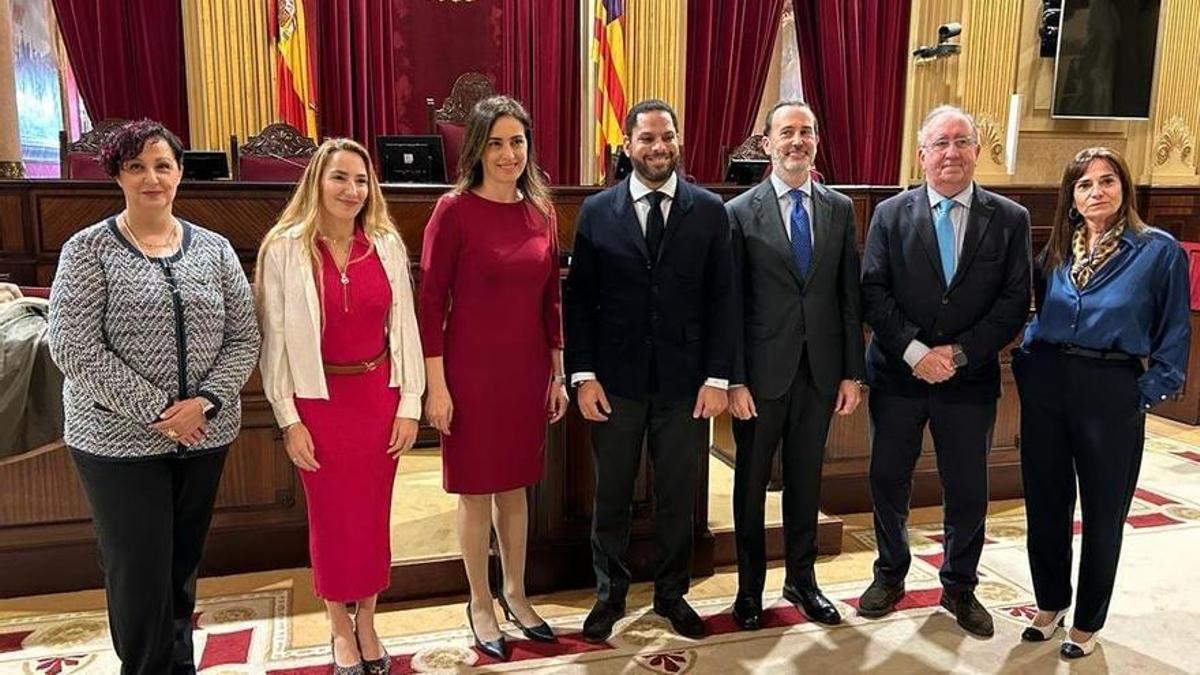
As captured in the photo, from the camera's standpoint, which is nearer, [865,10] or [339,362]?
[339,362]

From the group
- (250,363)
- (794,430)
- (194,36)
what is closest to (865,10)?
(194,36)

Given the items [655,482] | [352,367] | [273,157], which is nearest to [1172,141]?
[655,482]

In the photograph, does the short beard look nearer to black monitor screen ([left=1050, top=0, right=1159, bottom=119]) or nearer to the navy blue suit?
the navy blue suit

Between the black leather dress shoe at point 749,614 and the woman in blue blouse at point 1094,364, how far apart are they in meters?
0.84

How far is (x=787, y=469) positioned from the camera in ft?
9.12

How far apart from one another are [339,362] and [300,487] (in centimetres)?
118

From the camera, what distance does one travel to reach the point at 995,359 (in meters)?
2.70

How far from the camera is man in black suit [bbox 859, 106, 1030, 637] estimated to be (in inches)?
103

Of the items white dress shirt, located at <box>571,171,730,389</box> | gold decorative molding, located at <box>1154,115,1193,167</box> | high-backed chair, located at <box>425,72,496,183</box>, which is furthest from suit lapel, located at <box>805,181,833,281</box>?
gold decorative molding, located at <box>1154,115,1193,167</box>

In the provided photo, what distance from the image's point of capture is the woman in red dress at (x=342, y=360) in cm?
220

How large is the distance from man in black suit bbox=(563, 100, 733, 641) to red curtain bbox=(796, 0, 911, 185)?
500 centimetres

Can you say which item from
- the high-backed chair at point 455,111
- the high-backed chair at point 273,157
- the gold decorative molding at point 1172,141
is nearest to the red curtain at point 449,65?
the high-backed chair at point 455,111

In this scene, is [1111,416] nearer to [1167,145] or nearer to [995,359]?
[995,359]

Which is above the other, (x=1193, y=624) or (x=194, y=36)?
(x=194, y=36)
